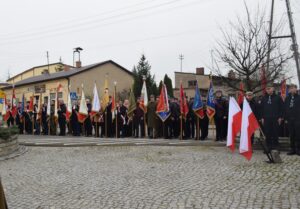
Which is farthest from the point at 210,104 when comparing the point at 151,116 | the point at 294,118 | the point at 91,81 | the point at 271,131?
the point at 91,81

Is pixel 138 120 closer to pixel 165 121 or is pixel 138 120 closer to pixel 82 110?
pixel 165 121

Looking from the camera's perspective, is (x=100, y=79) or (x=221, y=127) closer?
(x=221, y=127)

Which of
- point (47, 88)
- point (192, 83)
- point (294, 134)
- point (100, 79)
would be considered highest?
point (100, 79)

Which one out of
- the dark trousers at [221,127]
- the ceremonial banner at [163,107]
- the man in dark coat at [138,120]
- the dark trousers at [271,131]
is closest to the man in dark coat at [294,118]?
the dark trousers at [271,131]

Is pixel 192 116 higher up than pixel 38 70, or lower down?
lower down

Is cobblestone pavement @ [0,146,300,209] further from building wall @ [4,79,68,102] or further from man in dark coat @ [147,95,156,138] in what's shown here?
building wall @ [4,79,68,102]

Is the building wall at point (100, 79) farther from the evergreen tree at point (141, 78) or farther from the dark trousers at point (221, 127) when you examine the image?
the dark trousers at point (221, 127)

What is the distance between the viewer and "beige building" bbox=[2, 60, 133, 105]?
4247 centimetres

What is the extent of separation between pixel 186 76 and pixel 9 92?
2326 cm

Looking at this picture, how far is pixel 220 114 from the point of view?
14.8 meters

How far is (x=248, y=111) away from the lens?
32.4 feet

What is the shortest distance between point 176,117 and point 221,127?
2.31 m

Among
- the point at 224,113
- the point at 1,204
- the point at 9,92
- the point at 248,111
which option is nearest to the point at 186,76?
the point at 9,92

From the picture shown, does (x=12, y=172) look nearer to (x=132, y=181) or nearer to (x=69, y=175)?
(x=69, y=175)
